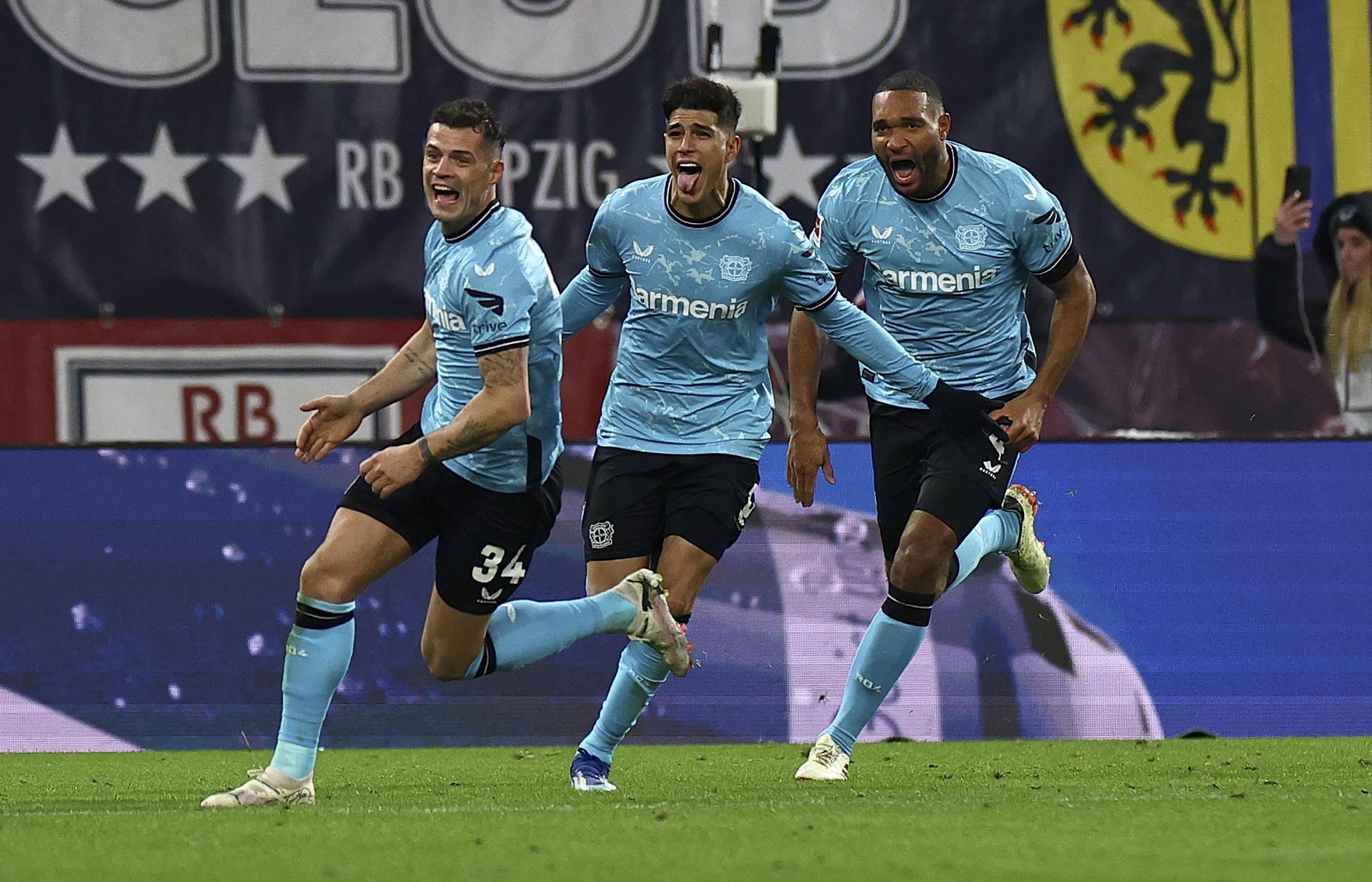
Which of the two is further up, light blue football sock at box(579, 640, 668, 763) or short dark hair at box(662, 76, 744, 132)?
short dark hair at box(662, 76, 744, 132)

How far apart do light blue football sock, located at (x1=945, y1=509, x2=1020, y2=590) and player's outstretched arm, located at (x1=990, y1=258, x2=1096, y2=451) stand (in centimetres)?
37

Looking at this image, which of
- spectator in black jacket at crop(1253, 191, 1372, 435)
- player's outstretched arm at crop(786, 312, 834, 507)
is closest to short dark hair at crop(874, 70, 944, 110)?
player's outstretched arm at crop(786, 312, 834, 507)

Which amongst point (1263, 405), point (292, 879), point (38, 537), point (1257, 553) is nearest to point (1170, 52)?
point (1263, 405)

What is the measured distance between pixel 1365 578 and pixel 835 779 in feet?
11.2

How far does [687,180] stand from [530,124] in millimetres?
4152

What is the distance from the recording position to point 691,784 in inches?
264

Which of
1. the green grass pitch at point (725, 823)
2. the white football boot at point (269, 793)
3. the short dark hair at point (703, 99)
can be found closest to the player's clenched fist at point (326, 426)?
the white football boot at point (269, 793)

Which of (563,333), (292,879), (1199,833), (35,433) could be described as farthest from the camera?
(35,433)

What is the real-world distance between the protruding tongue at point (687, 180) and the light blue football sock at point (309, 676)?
1654 mm

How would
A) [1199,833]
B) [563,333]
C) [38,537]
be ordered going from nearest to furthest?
[1199,833] → [563,333] → [38,537]

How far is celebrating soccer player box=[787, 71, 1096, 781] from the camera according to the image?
677 cm

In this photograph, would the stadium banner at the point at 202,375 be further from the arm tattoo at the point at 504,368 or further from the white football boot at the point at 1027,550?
the arm tattoo at the point at 504,368

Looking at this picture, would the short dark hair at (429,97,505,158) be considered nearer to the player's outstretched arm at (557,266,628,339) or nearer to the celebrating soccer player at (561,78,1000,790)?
the celebrating soccer player at (561,78,1000,790)

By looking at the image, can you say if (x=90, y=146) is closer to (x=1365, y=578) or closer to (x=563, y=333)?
(x=563, y=333)
